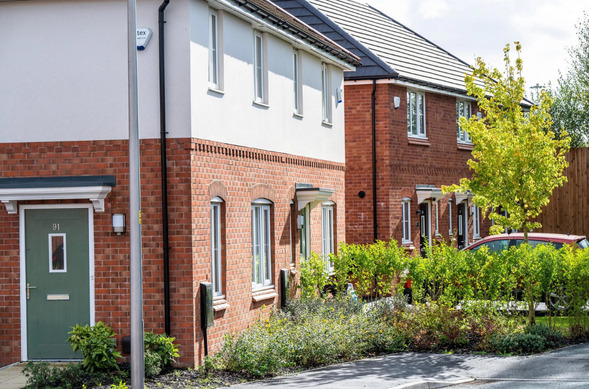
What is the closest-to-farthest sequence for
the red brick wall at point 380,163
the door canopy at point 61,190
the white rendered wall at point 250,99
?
1. the door canopy at point 61,190
2. the white rendered wall at point 250,99
3. the red brick wall at point 380,163

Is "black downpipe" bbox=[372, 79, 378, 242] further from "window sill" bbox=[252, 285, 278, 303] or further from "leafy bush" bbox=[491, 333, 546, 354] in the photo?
"leafy bush" bbox=[491, 333, 546, 354]

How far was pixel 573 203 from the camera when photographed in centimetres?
2770

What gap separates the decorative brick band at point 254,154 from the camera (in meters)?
12.7

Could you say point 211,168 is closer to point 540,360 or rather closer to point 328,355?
point 328,355

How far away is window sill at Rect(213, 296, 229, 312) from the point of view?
42.6ft

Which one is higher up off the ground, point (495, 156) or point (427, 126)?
point (427, 126)

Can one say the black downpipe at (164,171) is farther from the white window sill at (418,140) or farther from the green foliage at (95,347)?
the white window sill at (418,140)

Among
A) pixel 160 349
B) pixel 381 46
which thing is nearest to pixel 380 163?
pixel 381 46

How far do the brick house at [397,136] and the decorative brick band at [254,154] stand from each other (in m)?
3.34

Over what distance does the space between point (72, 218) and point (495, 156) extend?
7312 millimetres

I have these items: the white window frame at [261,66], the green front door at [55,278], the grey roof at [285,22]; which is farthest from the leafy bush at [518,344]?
the grey roof at [285,22]

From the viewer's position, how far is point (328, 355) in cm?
1297

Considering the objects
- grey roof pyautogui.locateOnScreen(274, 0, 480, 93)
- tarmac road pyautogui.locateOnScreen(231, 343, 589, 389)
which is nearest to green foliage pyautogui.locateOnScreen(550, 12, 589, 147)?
grey roof pyautogui.locateOnScreen(274, 0, 480, 93)

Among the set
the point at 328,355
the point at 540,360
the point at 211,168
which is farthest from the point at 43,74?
the point at 540,360
